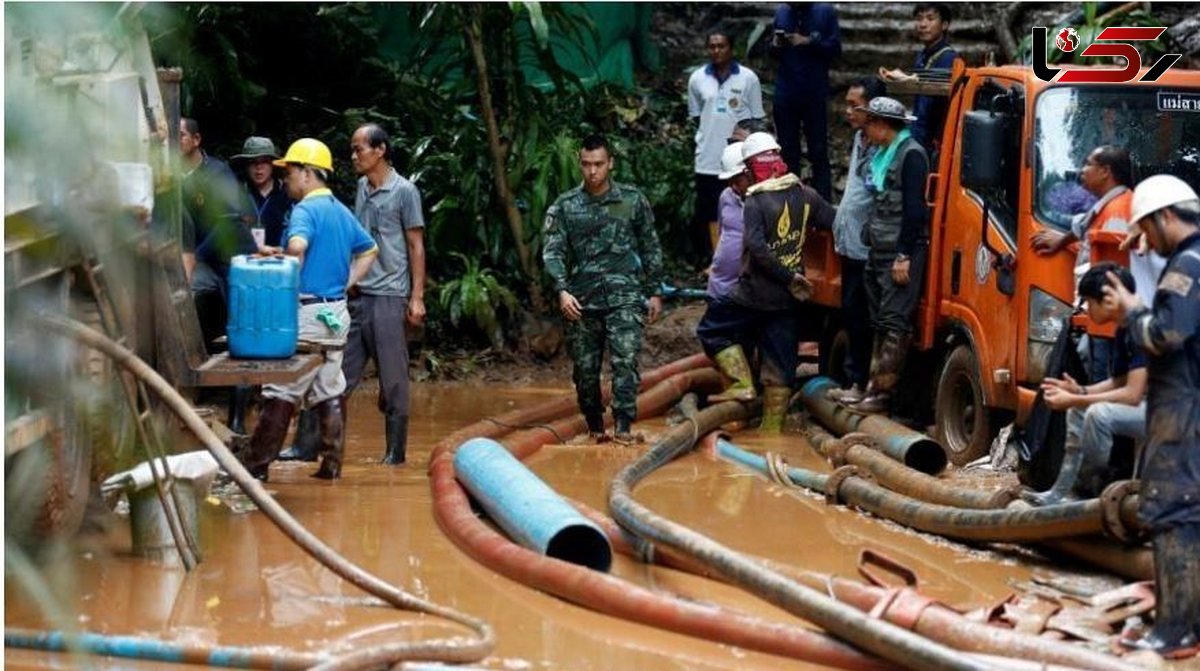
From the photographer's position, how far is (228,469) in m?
7.21

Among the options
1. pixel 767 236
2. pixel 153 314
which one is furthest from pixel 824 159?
pixel 153 314

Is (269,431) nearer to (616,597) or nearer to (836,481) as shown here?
(836,481)

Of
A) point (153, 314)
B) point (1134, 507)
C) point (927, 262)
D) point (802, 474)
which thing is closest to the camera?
point (1134, 507)

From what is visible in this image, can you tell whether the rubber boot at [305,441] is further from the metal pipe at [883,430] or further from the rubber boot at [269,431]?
the metal pipe at [883,430]

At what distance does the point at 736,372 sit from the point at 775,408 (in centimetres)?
35

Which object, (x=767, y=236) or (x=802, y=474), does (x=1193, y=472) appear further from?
(x=767, y=236)

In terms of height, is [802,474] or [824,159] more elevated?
[824,159]

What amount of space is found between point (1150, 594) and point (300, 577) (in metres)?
3.49

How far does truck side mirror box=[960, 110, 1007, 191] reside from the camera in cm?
999

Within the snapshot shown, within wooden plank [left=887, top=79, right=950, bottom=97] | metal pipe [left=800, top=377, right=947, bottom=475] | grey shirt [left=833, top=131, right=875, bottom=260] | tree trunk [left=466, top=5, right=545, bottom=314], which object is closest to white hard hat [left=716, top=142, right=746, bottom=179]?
grey shirt [left=833, top=131, right=875, bottom=260]

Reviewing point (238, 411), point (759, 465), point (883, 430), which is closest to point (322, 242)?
point (238, 411)

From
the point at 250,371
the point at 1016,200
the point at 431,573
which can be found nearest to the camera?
the point at 431,573

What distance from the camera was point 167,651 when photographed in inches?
265

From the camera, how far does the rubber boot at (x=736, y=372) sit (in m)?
12.4
